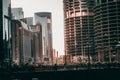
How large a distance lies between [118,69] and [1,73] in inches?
1349

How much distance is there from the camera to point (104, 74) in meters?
122

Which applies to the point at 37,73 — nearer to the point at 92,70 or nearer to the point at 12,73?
the point at 12,73

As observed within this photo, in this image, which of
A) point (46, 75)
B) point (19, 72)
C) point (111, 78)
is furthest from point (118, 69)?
point (19, 72)

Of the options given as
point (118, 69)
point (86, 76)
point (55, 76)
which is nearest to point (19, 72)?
point (55, 76)

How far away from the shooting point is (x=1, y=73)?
4875 inches

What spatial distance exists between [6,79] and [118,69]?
33.4 m

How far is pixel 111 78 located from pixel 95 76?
4.86 m

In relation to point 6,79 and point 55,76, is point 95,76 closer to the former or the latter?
point 55,76

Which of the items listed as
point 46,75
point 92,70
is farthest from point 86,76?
point 46,75

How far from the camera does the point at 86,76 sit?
123312 mm

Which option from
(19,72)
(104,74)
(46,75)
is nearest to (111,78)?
(104,74)

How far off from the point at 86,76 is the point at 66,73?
19.5 feet

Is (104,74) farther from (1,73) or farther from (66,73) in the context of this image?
(1,73)

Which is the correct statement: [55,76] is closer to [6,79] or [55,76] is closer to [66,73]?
[66,73]
